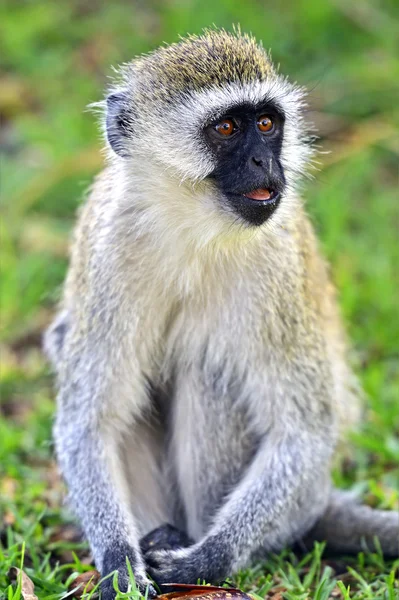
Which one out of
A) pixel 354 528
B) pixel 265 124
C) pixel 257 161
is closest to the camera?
pixel 257 161

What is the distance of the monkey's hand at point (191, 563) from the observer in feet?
14.5

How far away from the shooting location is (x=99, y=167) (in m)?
8.77

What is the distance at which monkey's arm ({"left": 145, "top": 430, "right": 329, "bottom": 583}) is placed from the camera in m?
4.48

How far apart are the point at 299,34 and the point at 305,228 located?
18.6 ft

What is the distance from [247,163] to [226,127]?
9.7 inches

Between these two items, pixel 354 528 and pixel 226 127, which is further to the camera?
pixel 354 528

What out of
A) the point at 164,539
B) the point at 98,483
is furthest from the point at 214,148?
the point at 164,539

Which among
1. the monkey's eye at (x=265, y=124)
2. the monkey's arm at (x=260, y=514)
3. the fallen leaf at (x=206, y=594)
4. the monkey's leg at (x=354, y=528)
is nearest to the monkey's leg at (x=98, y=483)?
the monkey's arm at (x=260, y=514)

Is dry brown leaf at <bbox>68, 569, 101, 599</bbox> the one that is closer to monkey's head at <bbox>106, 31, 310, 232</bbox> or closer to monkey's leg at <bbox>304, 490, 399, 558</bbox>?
monkey's leg at <bbox>304, 490, 399, 558</bbox>

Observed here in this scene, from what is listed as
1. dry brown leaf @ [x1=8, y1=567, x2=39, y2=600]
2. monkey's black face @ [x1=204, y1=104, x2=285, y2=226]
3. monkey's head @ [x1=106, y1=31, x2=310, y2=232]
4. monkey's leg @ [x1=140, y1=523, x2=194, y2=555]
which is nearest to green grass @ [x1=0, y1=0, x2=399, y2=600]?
dry brown leaf @ [x1=8, y1=567, x2=39, y2=600]

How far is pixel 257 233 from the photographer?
4.48 m

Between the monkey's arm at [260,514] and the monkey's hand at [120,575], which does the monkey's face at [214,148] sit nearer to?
the monkey's arm at [260,514]

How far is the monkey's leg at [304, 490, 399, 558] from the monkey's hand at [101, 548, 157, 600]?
1268 mm

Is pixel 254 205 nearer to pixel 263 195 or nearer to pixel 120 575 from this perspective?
pixel 263 195
